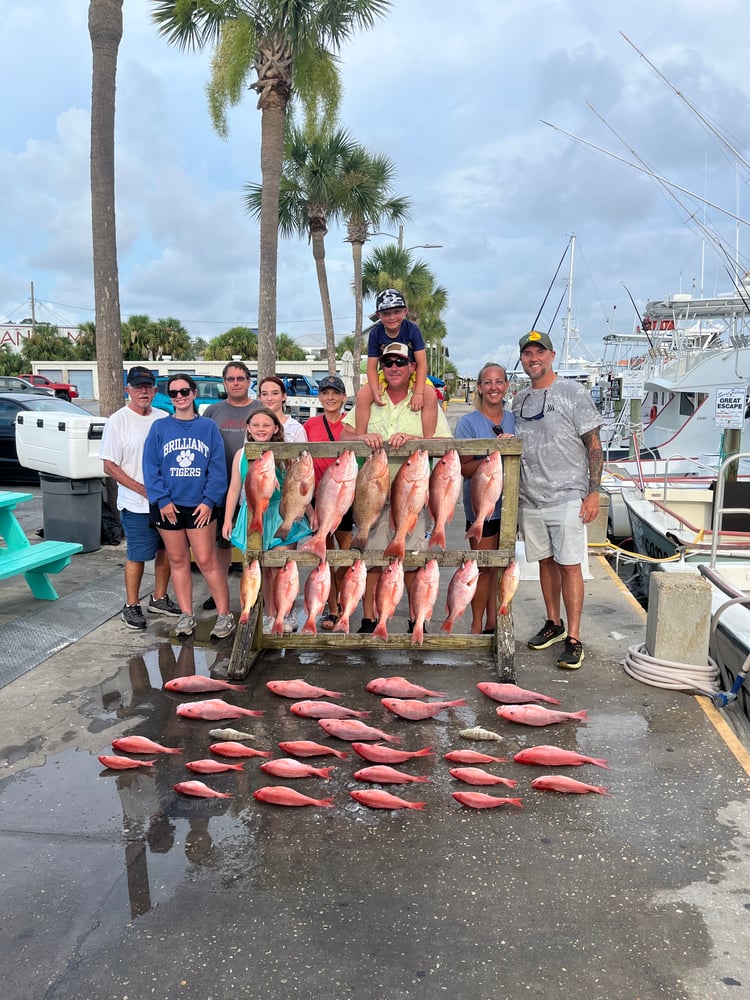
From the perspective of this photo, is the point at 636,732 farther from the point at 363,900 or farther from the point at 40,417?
the point at 40,417

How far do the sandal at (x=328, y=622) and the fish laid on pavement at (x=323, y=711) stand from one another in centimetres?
122

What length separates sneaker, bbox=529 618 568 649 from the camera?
5293mm

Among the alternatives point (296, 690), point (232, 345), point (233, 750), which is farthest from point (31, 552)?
point (232, 345)

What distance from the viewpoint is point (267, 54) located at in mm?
13203

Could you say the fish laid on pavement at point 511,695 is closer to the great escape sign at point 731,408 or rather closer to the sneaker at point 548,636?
the sneaker at point 548,636

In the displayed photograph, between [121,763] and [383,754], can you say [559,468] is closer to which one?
[383,754]

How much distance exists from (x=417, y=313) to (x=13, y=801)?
42035 millimetres

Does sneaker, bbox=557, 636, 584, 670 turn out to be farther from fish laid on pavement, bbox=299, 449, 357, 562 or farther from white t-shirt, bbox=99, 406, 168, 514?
white t-shirt, bbox=99, 406, 168, 514

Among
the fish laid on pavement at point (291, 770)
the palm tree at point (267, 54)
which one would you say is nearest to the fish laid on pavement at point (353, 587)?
the fish laid on pavement at point (291, 770)

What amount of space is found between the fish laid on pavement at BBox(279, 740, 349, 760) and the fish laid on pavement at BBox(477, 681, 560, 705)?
107 cm

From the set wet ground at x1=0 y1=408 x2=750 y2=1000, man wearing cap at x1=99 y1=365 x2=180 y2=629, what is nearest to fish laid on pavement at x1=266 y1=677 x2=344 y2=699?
wet ground at x1=0 y1=408 x2=750 y2=1000

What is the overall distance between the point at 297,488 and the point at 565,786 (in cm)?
238

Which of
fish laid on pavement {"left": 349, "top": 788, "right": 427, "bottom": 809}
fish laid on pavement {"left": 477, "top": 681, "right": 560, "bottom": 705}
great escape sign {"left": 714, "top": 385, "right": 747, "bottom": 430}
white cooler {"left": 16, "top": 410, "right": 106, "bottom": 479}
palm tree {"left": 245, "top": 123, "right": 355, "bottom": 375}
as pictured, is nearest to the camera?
fish laid on pavement {"left": 349, "top": 788, "right": 427, "bottom": 809}

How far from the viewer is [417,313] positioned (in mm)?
43188
